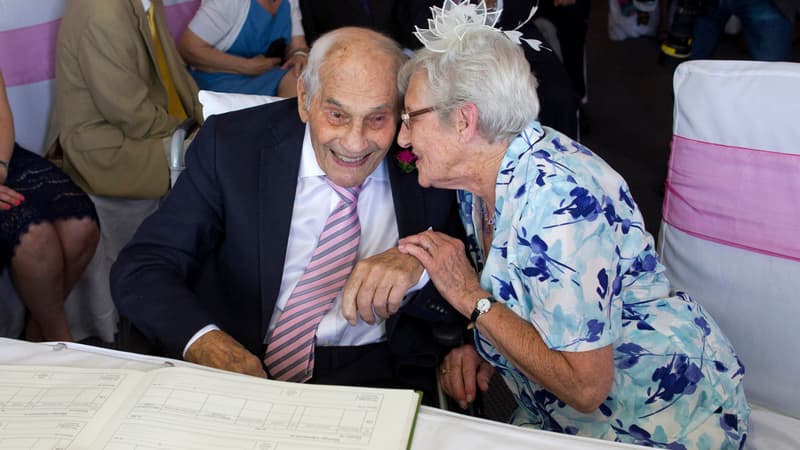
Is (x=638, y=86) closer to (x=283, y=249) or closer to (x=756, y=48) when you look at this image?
(x=756, y=48)

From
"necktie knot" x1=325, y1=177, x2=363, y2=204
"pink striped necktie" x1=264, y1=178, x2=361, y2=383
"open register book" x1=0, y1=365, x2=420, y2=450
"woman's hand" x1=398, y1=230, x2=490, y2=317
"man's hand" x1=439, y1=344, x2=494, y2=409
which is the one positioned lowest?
"man's hand" x1=439, y1=344, x2=494, y2=409

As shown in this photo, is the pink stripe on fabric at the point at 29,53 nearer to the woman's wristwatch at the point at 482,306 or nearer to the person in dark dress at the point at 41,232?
the person in dark dress at the point at 41,232

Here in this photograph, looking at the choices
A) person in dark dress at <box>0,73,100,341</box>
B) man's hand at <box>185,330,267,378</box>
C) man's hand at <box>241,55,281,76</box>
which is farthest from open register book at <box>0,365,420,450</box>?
man's hand at <box>241,55,281,76</box>

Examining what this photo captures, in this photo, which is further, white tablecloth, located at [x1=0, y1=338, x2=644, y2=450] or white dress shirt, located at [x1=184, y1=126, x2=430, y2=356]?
white dress shirt, located at [x1=184, y1=126, x2=430, y2=356]

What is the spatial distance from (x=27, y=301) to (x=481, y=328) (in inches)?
70.5

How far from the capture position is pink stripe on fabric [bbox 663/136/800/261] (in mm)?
1670

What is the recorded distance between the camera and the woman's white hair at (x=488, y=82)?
1.50 meters

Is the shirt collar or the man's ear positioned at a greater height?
the man's ear

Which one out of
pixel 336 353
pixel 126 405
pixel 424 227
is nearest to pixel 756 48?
pixel 424 227

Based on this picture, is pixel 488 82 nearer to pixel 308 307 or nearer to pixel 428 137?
pixel 428 137

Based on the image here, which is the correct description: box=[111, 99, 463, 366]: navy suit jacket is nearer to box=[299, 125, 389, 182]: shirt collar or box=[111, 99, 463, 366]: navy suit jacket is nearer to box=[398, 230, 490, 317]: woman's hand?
box=[299, 125, 389, 182]: shirt collar

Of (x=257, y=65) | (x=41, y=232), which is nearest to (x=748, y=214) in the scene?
(x=41, y=232)

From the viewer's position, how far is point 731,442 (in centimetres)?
157

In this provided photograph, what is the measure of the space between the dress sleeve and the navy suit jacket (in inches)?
14.3
